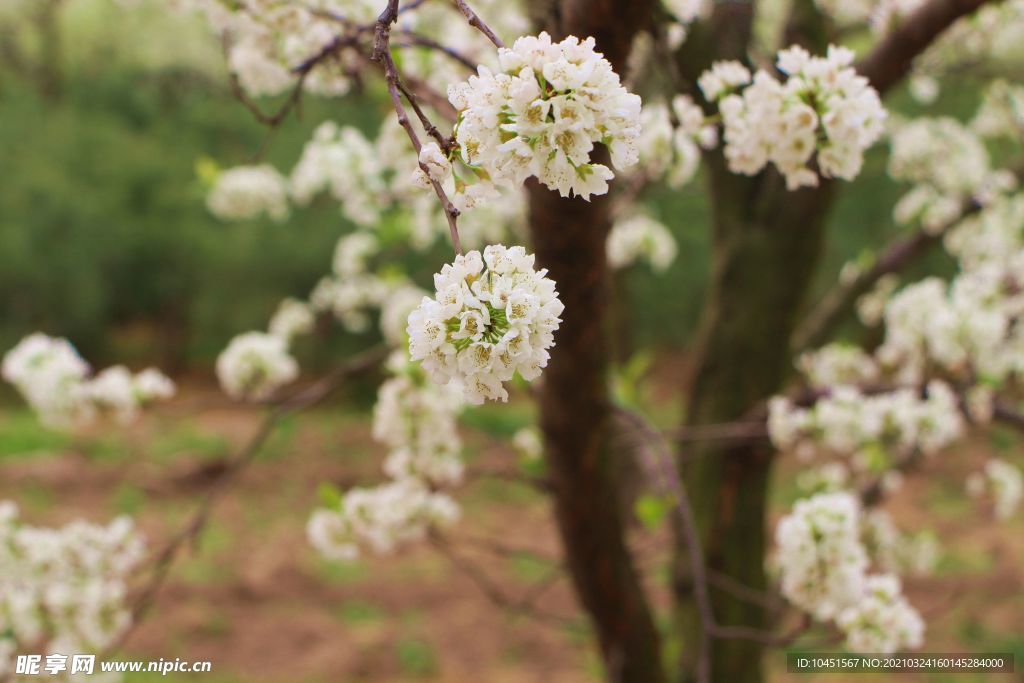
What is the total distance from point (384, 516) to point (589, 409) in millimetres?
814

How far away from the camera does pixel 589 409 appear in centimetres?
180

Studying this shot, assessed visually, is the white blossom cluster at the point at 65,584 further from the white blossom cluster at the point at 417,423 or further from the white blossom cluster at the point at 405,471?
the white blossom cluster at the point at 417,423

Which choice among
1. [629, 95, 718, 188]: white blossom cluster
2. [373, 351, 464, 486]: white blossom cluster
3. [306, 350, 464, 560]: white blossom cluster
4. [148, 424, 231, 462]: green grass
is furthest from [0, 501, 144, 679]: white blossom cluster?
[148, 424, 231, 462]: green grass

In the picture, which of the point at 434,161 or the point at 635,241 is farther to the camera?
the point at 635,241

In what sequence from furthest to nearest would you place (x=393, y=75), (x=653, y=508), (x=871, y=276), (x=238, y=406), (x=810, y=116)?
1. (x=238, y=406)
2. (x=871, y=276)
3. (x=653, y=508)
4. (x=810, y=116)
5. (x=393, y=75)

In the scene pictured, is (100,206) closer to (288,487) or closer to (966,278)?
(288,487)

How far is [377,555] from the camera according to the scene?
20.5 feet

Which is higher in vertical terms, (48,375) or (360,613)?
(48,375)

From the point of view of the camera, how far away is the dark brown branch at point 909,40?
1798mm

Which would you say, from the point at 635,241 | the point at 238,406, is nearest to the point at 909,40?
the point at 635,241

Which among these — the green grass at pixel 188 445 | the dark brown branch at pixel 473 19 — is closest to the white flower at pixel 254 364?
the dark brown branch at pixel 473 19

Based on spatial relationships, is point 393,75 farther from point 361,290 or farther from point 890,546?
point 361,290

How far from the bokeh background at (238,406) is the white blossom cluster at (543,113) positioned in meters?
1.64

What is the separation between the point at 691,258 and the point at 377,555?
6708 mm
